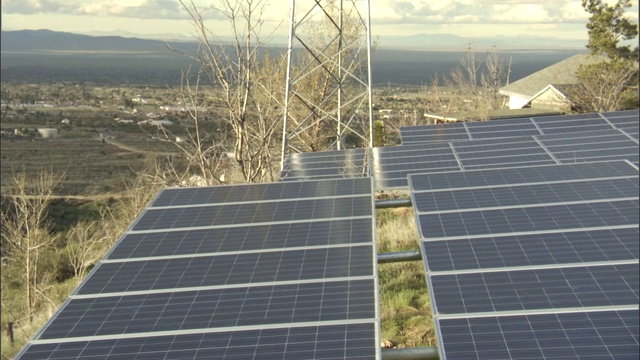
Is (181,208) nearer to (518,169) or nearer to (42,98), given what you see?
(518,169)

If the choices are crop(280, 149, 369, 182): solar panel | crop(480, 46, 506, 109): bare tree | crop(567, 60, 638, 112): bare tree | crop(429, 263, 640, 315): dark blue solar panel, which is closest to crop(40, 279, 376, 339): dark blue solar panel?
crop(429, 263, 640, 315): dark blue solar panel

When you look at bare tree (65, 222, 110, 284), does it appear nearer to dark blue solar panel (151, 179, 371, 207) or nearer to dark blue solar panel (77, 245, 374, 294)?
dark blue solar panel (151, 179, 371, 207)

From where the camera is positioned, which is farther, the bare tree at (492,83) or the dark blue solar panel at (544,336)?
the bare tree at (492,83)

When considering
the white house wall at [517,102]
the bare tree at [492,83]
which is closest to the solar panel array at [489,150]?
the bare tree at [492,83]

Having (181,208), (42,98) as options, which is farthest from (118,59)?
(181,208)

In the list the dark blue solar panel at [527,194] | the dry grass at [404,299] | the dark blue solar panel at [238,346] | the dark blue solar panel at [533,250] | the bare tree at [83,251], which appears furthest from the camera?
the bare tree at [83,251]

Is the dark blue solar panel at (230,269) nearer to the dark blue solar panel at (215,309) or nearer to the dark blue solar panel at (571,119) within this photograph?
the dark blue solar panel at (215,309)
